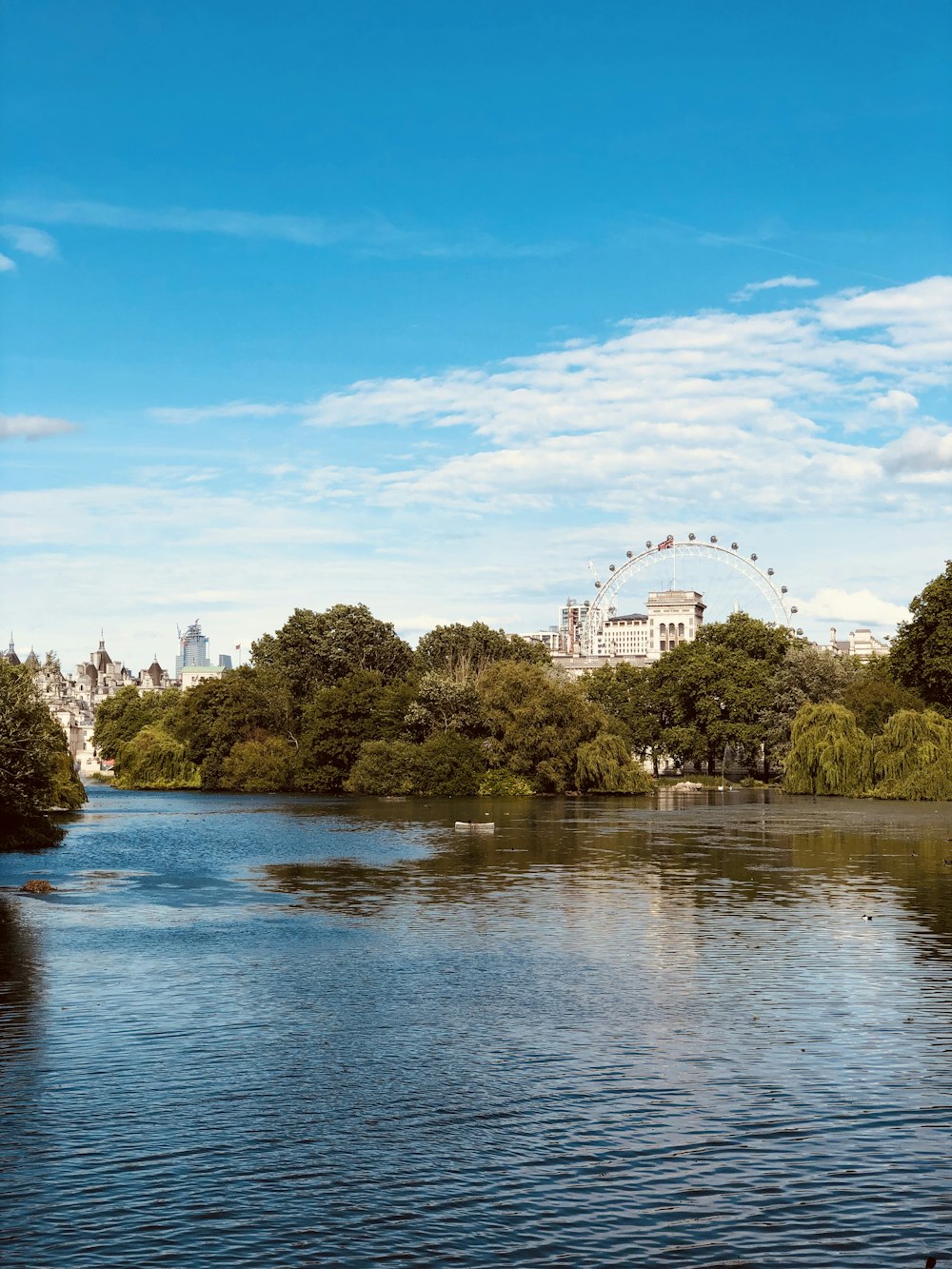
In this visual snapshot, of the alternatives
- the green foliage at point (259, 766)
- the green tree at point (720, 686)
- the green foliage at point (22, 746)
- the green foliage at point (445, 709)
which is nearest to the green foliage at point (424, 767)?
the green foliage at point (445, 709)

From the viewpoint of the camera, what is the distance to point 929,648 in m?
108

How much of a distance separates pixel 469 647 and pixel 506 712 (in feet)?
119

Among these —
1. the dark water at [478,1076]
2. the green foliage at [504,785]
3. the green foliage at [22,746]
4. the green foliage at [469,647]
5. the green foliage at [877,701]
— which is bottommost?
the dark water at [478,1076]

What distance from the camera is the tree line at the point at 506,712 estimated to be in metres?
110

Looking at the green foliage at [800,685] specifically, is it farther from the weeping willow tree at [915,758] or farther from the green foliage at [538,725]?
the weeping willow tree at [915,758]

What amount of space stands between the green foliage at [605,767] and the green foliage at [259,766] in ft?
104

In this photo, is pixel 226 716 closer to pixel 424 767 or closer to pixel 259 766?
pixel 259 766

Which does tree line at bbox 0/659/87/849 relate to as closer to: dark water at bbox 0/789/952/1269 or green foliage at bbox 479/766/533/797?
dark water at bbox 0/789/952/1269

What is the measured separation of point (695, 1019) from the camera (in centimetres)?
2452

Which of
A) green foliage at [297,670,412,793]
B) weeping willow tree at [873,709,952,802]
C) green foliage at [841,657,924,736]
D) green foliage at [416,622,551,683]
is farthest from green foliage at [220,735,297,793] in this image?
weeping willow tree at [873,709,952,802]

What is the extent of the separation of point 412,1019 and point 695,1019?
5.11 meters

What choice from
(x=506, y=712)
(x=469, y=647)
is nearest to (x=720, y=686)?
(x=469, y=647)

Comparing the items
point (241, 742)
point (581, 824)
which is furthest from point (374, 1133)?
point (241, 742)

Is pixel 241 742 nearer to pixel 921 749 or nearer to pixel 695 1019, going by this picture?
pixel 921 749
